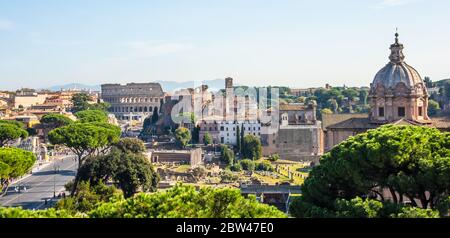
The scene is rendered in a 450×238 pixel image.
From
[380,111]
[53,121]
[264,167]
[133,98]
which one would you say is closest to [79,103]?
[133,98]

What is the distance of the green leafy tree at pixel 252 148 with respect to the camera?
4384cm

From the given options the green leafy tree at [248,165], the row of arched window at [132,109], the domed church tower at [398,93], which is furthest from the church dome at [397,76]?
the row of arched window at [132,109]

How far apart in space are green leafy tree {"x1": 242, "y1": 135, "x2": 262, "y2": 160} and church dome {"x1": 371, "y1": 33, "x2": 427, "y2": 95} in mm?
14599

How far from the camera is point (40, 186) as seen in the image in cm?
3241

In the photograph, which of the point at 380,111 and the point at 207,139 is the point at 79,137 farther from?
the point at 207,139

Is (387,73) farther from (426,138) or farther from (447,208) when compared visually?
(447,208)

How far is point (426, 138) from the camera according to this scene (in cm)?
1314

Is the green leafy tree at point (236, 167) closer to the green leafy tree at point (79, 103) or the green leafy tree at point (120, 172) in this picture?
the green leafy tree at point (120, 172)

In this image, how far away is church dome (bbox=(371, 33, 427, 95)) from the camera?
30406mm

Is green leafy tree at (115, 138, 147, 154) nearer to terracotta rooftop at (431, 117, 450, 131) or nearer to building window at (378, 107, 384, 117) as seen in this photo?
building window at (378, 107, 384, 117)

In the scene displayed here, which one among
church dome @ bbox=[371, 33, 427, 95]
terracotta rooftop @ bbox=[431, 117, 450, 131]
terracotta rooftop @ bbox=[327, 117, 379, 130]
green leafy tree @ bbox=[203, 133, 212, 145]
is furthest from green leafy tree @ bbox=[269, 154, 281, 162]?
terracotta rooftop @ bbox=[431, 117, 450, 131]
